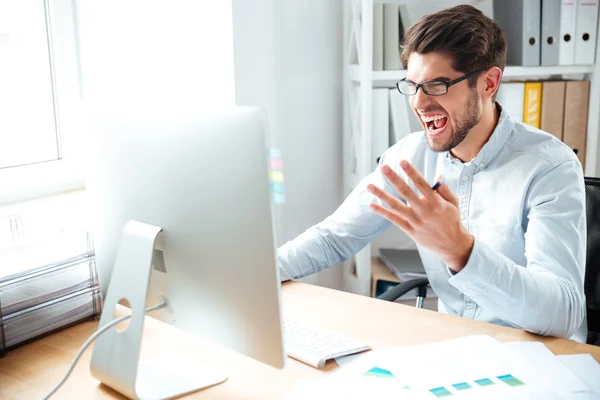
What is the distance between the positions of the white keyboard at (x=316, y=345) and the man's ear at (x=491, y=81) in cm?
79

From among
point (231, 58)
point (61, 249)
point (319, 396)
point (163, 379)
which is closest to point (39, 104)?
point (231, 58)

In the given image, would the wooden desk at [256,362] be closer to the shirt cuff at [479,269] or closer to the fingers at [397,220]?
the shirt cuff at [479,269]

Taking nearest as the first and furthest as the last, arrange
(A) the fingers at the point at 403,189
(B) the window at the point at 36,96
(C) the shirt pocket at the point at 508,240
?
(A) the fingers at the point at 403,189 < (C) the shirt pocket at the point at 508,240 < (B) the window at the point at 36,96

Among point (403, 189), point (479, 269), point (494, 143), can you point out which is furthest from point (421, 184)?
point (494, 143)

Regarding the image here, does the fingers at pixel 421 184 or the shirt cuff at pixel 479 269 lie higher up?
the fingers at pixel 421 184

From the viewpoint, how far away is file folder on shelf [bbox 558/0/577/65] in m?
2.20

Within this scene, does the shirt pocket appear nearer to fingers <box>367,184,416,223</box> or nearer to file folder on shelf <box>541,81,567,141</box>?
fingers <box>367,184,416,223</box>

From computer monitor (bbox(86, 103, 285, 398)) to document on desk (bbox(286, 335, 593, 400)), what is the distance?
20 cm

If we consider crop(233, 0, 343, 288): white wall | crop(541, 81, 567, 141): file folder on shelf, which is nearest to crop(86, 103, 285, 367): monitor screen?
crop(233, 0, 343, 288): white wall

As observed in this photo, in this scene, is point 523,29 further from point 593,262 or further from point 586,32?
point 593,262

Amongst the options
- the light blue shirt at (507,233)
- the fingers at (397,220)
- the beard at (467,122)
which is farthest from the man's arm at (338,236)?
the fingers at (397,220)

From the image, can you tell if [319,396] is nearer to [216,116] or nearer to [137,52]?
[216,116]

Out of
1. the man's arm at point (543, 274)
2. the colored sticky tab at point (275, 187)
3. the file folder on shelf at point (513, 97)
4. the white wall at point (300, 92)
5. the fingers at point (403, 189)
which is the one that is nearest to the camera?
the colored sticky tab at point (275, 187)

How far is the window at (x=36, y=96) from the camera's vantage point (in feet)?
5.84
